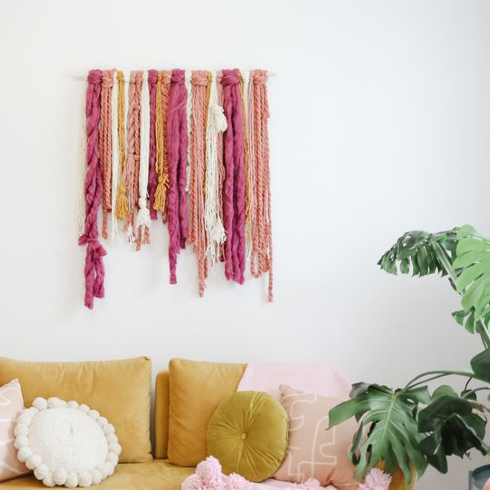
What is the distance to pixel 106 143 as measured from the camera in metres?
2.99

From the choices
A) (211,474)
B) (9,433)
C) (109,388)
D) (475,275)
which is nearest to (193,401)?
(109,388)

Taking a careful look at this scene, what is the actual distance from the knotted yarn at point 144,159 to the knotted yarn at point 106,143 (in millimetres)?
131

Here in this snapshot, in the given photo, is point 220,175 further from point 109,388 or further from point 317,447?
point 317,447

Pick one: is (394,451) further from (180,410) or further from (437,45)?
(437,45)

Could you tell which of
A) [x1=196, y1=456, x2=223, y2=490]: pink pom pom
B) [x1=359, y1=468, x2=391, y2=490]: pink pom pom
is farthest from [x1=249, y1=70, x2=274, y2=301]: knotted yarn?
[x1=359, y1=468, x2=391, y2=490]: pink pom pom

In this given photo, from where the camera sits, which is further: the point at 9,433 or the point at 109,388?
the point at 109,388

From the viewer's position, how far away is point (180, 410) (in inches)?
107

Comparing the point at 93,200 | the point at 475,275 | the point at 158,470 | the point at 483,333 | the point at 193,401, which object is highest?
the point at 93,200

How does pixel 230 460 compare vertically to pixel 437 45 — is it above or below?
below

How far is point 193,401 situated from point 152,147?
3.44 feet

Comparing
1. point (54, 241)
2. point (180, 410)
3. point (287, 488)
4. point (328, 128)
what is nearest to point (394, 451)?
point (287, 488)

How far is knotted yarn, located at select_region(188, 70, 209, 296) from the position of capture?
297cm

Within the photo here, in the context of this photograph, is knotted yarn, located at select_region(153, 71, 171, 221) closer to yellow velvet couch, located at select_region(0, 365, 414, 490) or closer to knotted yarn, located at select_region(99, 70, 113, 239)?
knotted yarn, located at select_region(99, 70, 113, 239)

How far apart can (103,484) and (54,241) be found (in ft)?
3.45
